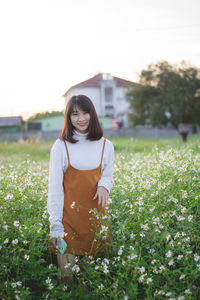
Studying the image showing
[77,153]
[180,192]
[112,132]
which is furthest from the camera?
[112,132]

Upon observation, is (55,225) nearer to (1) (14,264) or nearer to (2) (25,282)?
(1) (14,264)

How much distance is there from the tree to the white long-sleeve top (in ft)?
63.4

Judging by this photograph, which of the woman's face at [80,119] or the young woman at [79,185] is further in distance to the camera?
the woman's face at [80,119]

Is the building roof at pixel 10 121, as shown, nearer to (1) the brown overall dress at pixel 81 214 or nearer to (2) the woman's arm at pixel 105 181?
(2) the woman's arm at pixel 105 181

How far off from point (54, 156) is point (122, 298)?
50.4 inches

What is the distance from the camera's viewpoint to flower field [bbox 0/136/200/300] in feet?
8.12

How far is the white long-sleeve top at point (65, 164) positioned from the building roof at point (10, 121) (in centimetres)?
4083

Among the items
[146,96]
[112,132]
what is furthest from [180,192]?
[112,132]

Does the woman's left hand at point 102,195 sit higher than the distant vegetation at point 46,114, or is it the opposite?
the distant vegetation at point 46,114

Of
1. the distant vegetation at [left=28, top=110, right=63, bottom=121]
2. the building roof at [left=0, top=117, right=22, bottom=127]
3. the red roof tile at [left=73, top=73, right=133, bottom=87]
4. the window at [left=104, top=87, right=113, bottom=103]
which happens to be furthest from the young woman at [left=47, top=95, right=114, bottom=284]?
the red roof tile at [left=73, top=73, right=133, bottom=87]

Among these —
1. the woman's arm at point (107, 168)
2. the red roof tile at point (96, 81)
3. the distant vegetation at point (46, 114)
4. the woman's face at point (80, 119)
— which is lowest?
the woman's arm at point (107, 168)

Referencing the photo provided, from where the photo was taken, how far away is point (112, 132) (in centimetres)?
3612

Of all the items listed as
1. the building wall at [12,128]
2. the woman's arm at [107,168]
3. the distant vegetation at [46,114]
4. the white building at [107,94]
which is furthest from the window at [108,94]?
the woman's arm at [107,168]

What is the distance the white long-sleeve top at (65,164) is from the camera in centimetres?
273
